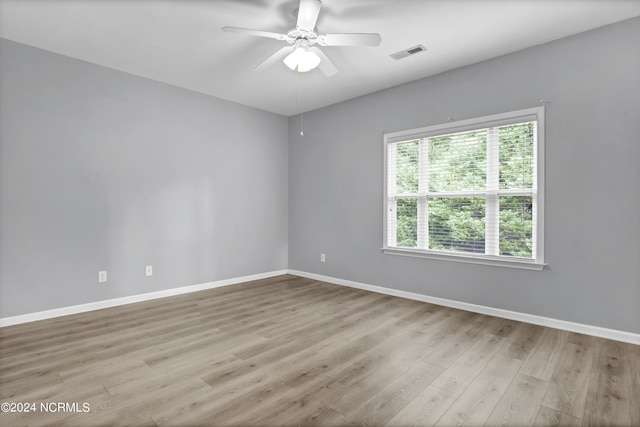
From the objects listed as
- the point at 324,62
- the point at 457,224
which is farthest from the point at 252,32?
the point at 457,224

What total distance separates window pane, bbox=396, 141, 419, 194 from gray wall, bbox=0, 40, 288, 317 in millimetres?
2270

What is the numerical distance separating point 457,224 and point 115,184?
404 cm

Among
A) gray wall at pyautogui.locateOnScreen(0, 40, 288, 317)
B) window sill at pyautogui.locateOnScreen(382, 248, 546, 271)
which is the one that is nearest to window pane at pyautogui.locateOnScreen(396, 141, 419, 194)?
window sill at pyautogui.locateOnScreen(382, 248, 546, 271)

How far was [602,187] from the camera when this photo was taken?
286 centimetres

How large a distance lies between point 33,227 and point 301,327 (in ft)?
9.39

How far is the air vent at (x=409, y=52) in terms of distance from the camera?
326 centimetres

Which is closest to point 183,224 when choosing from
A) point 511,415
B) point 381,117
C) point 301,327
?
point 301,327

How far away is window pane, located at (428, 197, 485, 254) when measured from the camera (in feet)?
11.9

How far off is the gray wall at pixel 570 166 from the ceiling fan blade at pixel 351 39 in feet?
3.96

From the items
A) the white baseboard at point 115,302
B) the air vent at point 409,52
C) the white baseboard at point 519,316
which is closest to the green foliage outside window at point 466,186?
the white baseboard at point 519,316

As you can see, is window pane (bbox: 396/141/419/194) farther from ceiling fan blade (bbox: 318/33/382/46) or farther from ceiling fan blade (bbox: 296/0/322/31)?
ceiling fan blade (bbox: 296/0/322/31)

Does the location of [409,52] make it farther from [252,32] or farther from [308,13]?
[252,32]

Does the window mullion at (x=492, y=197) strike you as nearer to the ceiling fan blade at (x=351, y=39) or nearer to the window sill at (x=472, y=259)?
the window sill at (x=472, y=259)

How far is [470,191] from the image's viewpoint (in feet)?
12.0
